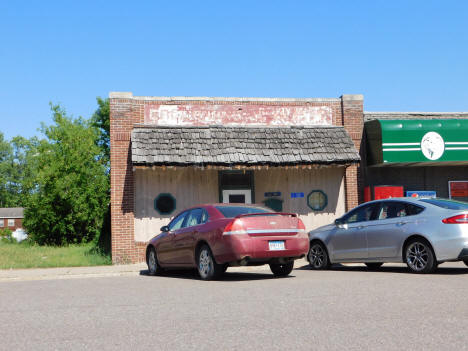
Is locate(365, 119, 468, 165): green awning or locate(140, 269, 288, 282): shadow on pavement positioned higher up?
locate(365, 119, 468, 165): green awning

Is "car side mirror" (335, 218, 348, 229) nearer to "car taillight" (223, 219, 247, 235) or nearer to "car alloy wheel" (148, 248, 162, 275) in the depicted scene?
"car taillight" (223, 219, 247, 235)

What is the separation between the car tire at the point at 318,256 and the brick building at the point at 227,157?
4366mm

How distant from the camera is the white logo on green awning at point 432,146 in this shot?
1878 cm

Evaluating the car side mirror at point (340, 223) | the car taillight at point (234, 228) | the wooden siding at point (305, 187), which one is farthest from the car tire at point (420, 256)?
the wooden siding at point (305, 187)

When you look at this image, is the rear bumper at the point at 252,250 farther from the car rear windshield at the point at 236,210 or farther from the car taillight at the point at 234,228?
the car rear windshield at the point at 236,210

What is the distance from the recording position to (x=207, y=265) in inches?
438

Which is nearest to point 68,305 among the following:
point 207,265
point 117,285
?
point 117,285

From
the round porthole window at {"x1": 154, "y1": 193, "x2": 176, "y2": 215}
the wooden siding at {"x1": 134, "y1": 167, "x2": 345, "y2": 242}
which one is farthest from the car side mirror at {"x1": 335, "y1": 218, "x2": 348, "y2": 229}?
the round porthole window at {"x1": 154, "y1": 193, "x2": 176, "y2": 215}

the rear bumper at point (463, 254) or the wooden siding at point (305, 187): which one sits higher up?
the wooden siding at point (305, 187)

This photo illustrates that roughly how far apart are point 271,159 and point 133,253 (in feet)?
16.6

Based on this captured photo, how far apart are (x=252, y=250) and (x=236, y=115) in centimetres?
892

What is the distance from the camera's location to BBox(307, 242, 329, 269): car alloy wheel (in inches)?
519

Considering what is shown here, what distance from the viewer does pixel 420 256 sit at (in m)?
11.1

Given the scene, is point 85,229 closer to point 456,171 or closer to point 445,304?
point 456,171
